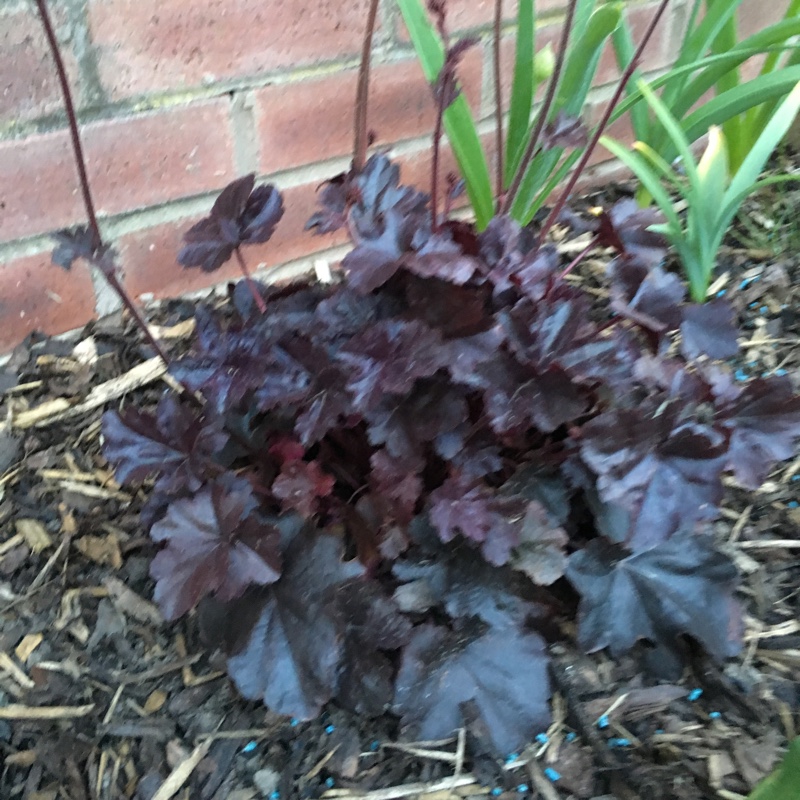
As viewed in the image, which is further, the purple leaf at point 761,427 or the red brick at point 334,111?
the red brick at point 334,111

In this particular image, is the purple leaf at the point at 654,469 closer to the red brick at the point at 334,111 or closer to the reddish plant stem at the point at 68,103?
the reddish plant stem at the point at 68,103

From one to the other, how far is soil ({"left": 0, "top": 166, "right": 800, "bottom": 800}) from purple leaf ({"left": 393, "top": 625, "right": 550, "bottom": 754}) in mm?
48

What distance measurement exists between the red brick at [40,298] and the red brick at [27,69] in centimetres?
18

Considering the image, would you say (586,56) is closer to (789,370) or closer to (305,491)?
(789,370)

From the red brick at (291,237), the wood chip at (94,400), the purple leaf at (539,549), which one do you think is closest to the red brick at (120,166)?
the red brick at (291,237)

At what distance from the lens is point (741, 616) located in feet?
2.32

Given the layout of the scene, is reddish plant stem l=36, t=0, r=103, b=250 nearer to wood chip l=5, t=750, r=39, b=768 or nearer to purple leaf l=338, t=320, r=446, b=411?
purple leaf l=338, t=320, r=446, b=411

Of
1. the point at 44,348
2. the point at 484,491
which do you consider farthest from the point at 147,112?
the point at 484,491

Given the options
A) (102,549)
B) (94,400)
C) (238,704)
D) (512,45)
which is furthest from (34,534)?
(512,45)

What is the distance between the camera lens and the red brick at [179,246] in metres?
1.03

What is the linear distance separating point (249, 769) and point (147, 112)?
76 cm

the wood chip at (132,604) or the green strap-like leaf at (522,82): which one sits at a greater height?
the green strap-like leaf at (522,82)

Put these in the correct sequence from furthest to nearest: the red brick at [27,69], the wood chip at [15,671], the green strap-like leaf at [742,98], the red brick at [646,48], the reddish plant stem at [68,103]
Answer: the red brick at [646,48], the green strap-like leaf at [742,98], the red brick at [27,69], the wood chip at [15,671], the reddish plant stem at [68,103]

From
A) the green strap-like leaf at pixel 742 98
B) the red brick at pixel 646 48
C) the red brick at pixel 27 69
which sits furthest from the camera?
the red brick at pixel 646 48
